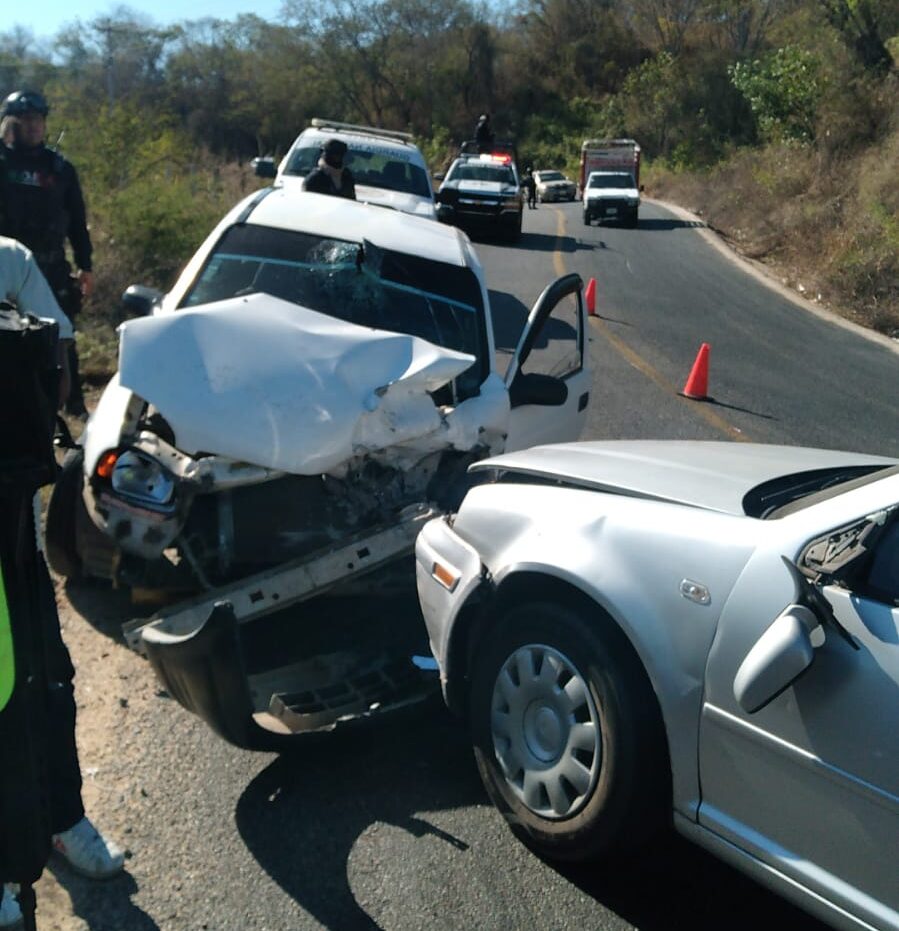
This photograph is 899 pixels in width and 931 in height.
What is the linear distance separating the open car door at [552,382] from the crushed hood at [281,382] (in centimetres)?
→ 67

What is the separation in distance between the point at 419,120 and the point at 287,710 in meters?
70.0

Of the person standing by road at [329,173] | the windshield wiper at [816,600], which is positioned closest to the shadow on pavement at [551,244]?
the person standing by road at [329,173]

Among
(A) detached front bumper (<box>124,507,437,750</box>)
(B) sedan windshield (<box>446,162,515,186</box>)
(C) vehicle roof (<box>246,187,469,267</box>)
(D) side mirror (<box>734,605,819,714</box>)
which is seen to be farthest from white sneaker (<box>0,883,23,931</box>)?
(B) sedan windshield (<box>446,162,515,186</box>)

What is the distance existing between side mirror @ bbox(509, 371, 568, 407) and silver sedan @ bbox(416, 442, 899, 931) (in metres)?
1.64

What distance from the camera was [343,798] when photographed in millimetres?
3852

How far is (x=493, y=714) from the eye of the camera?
3643mm

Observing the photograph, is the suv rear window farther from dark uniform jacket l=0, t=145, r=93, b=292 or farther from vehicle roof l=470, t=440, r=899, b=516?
dark uniform jacket l=0, t=145, r=93, b=292

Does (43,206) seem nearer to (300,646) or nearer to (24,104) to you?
(24,104)

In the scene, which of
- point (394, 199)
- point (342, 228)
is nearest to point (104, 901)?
point (342, 228)

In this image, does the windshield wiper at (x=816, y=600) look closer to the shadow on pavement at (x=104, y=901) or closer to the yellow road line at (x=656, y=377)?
the shadow on pavement at (x=104, y=901)

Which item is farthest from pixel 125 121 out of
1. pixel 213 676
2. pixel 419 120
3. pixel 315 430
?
pixel 419 120

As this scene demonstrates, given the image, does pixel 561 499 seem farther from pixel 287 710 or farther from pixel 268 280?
pixel 268 280

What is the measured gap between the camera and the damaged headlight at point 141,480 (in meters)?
4.45

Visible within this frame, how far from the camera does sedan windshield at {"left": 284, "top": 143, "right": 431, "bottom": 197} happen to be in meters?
13.9
